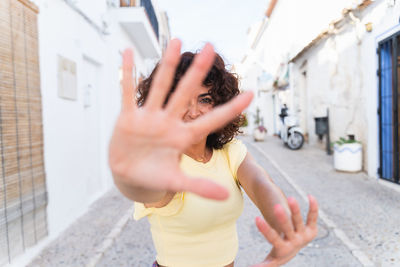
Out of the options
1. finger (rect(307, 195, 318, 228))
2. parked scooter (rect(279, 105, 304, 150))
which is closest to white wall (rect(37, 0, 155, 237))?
finger (rect(307, 195, 318, 228))

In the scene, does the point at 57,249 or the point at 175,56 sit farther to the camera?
the point at 57,249

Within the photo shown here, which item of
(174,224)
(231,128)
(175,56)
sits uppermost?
(175,56)

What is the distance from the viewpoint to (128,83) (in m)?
0.66

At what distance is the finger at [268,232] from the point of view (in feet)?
2.67

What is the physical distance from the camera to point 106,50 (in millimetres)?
6000

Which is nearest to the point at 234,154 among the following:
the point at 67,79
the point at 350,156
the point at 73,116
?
Answer: the point at 67,79

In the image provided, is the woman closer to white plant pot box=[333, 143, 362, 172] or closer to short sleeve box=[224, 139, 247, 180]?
short sleeve box=[224, 139, 247, 180]

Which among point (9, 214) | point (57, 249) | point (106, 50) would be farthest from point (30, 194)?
point (106, 50)

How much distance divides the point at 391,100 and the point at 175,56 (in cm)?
546

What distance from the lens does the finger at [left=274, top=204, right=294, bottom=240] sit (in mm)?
770

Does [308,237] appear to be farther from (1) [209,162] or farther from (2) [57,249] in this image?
(2) [57,249]

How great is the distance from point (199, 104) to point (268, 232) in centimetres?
64

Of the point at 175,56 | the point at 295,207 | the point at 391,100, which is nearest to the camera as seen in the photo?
the point at 175,56

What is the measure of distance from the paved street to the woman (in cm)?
191
